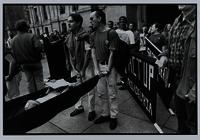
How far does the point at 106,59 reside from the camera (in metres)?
2.38

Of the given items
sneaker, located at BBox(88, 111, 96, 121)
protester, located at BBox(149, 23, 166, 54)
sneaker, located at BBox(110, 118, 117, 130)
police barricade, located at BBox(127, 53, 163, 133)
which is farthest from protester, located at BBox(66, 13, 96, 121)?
protester, located at BBox(149, 23, 166, 54)

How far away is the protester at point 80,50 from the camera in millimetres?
2524

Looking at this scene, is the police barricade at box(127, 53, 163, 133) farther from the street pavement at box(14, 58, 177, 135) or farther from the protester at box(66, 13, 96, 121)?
the protester at box(66, 13, 96, 121)

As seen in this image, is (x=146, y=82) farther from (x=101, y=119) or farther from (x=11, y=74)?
(x=11, y=74)

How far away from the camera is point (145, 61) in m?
2.55

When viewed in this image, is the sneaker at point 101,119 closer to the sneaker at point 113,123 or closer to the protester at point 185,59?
the sneaker at point 113,123

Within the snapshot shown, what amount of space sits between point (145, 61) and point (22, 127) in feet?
6.05

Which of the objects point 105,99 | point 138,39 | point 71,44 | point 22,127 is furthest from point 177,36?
point 138,39

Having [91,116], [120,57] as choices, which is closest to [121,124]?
[91,116]

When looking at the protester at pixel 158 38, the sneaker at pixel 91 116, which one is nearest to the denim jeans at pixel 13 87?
the sneaker at pixel 91 116

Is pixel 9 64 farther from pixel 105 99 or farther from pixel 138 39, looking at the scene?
pixel 138 39

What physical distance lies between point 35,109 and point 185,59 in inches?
66.4

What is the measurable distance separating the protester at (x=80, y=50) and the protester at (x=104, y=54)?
192mm

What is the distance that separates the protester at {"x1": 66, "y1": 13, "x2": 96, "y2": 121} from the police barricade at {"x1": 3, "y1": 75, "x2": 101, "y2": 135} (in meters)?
0.36
